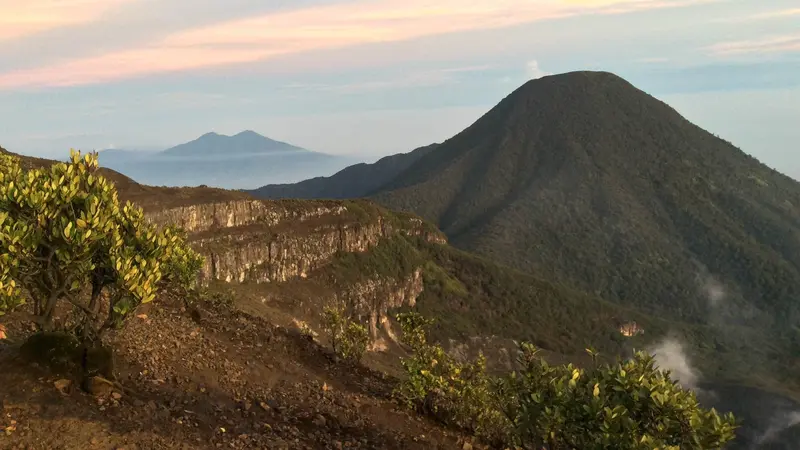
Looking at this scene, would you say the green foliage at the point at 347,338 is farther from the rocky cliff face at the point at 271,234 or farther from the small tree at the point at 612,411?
the rocky cliff face at the point at 271,234

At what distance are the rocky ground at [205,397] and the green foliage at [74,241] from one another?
245 centimetres

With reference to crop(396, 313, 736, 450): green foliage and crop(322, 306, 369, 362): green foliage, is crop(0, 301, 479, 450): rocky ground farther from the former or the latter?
crop(396, 313, 736, 450): green foliage

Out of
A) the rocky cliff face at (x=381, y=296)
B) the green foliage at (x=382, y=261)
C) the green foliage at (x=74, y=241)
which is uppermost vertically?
the green foliage at (x=74, y=241)

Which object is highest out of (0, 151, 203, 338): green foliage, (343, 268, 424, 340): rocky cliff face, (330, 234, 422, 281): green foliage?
(0, 151, 203, 338): green foliage

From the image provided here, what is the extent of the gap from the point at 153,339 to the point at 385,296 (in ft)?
396

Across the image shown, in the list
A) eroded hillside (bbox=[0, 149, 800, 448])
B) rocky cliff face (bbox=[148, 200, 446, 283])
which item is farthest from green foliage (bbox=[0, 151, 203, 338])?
rocky cliff face (bbox=[148, 200, 446, 283])

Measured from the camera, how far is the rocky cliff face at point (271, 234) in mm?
100938

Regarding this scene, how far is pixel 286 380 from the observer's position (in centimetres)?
2612

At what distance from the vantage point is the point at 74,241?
47.7 ft

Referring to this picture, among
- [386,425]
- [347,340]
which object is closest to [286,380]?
[386,425]

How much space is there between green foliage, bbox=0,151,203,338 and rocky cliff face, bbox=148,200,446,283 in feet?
230

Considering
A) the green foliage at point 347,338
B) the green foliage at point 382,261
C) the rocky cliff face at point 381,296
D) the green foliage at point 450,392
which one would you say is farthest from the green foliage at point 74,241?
the green foliage at point 382,261

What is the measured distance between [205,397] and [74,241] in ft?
30.5

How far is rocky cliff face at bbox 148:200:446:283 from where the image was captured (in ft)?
331
